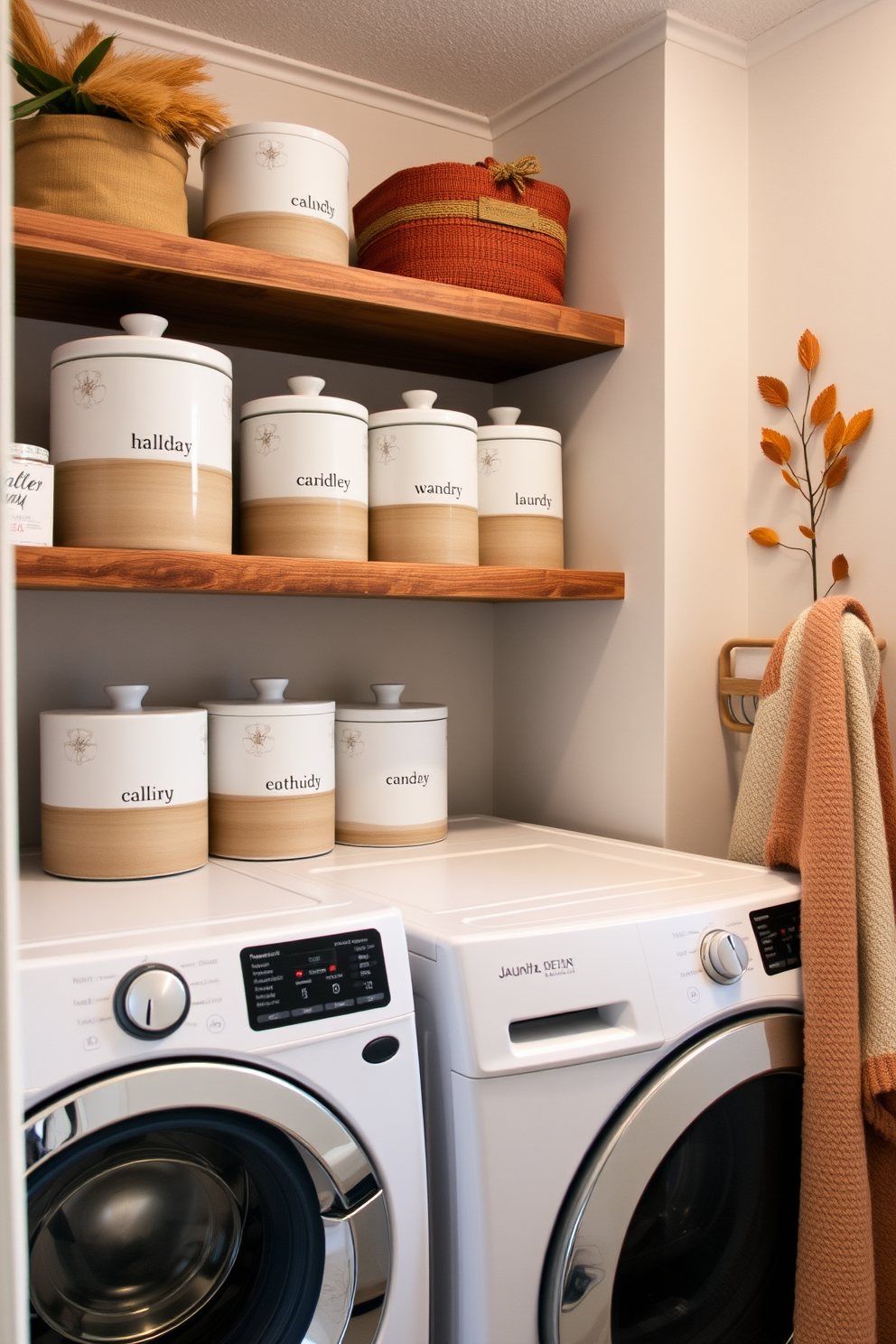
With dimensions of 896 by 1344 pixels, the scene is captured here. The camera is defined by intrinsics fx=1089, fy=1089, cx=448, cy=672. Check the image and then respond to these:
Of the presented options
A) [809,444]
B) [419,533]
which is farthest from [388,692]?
[809,444]

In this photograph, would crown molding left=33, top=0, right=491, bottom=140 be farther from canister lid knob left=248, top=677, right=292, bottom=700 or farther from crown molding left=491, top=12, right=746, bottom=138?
canister lid knob left=248, top=677, right=292, bottom=700

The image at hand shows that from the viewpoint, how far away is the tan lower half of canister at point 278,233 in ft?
4.80

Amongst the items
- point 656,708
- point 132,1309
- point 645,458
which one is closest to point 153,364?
point 645,458

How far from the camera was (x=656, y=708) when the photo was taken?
5.55ft

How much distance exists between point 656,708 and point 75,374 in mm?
955

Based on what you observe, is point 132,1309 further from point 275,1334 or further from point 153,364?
point 153,364

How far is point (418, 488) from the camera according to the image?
1565mm

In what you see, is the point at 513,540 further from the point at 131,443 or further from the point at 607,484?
the point at 131,443

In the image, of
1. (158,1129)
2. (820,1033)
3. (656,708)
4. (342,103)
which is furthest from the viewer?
(342,103)

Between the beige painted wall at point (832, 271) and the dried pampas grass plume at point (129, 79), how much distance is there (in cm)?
89

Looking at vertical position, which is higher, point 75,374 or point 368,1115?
point 75,374

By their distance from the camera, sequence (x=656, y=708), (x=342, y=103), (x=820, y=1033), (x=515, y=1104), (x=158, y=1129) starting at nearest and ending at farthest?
1. (x=158, y=1129)
2. (x=515, y=1104)
3. (x=820, y=1033)
4. (x=656, y=708)
5. (x=342, y=103)

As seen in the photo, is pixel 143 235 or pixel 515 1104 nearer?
pixel 515 1104

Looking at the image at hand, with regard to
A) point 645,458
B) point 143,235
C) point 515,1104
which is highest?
point 143,235
